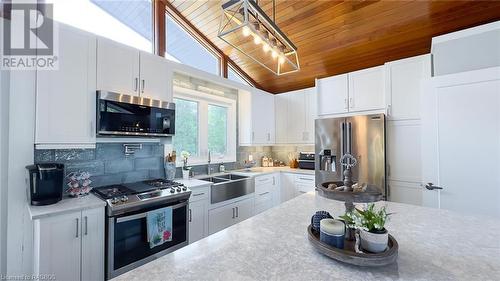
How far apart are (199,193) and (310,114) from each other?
2370mm

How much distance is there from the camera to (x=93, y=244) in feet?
5.28

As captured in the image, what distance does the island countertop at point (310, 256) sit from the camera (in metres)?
0.74

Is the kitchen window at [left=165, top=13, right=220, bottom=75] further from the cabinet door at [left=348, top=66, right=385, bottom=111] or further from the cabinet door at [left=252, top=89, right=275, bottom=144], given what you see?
the cabinet door at [left=348, top=66, right=385, bottom=111]

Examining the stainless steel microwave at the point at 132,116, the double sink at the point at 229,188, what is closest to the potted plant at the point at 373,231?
the double sink at the point at 229,188

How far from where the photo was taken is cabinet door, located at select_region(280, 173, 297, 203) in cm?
356

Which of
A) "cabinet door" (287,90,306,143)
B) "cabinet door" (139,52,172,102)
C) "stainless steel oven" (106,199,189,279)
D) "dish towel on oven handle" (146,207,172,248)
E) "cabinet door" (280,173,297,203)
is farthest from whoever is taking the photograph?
"cabinet door" (287,90,306,143)

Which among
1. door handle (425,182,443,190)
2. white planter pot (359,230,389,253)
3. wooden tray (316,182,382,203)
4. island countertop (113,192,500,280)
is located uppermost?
wooden tray (316,182,382,203)

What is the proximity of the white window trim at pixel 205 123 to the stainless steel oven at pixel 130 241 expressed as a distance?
1061 millimetres

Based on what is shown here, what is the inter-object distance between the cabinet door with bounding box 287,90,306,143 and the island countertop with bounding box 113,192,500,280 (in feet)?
8.91

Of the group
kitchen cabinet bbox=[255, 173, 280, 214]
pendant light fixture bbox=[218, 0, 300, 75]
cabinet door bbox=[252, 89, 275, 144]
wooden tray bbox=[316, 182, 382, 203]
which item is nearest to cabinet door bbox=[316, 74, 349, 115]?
cabinet door bbox=[252, 89, 275, 144]

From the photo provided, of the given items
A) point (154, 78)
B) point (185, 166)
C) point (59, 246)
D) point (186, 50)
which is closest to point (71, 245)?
point (59, 246)

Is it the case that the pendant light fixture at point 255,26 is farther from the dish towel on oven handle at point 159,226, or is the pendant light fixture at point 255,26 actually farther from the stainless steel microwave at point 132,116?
the dish towel on oven handle at point 159,226

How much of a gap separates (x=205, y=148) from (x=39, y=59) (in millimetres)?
2038

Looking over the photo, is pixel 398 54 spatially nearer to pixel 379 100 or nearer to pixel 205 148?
pixel 379 100
